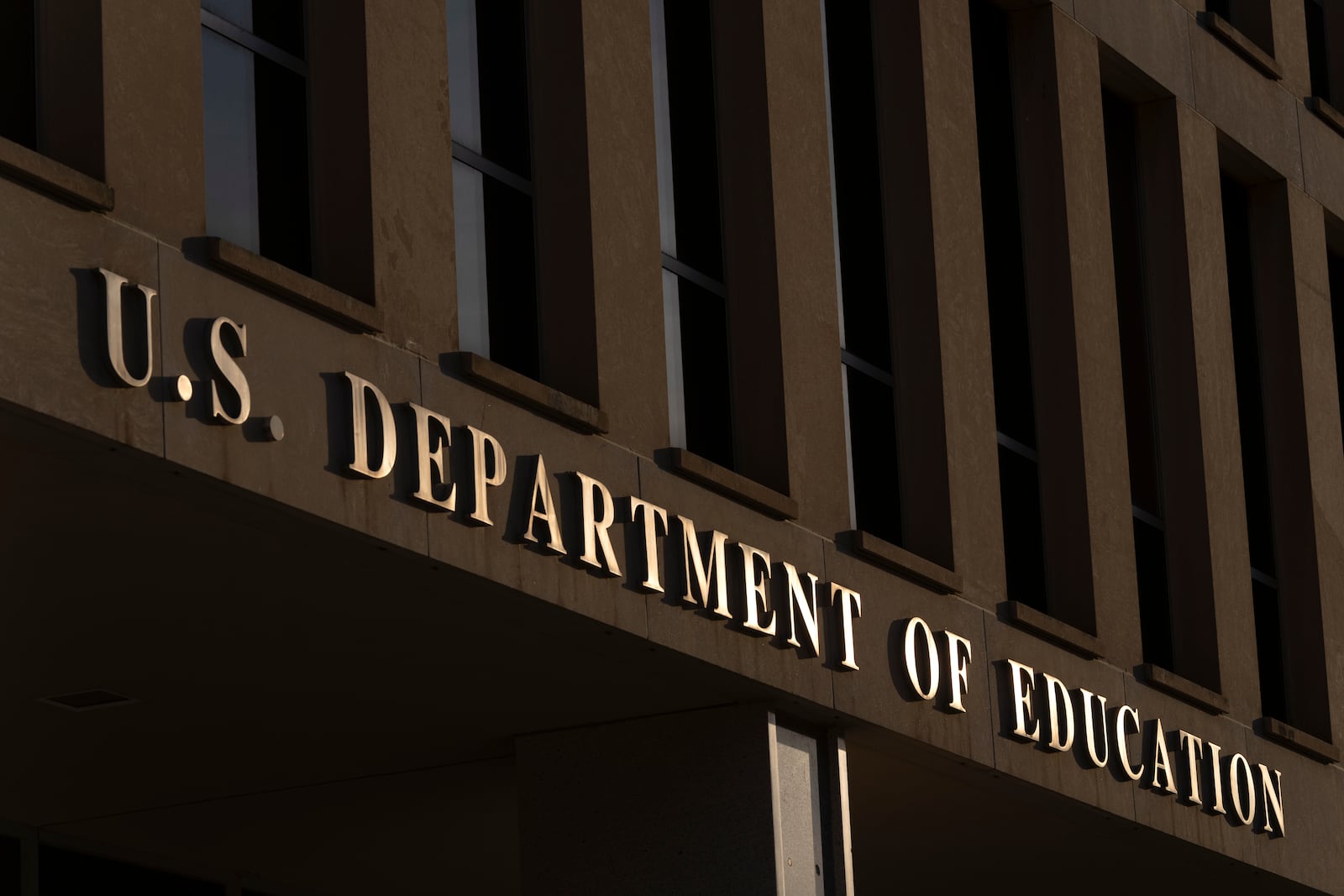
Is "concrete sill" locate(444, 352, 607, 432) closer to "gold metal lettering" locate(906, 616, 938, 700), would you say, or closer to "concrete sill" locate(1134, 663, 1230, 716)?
"gold metal lettering" locate(906, 616, 938, 700)

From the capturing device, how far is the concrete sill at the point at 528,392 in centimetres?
1340

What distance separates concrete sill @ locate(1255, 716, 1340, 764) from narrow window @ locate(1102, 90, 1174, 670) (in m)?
0.87

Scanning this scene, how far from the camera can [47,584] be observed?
12.9 m

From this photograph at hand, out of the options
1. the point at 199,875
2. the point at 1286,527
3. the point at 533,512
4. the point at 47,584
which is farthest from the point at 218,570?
the point at 1286,527

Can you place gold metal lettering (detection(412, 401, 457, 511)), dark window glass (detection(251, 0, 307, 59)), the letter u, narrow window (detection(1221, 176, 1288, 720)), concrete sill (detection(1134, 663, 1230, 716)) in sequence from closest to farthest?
the letter u
gold metal lettering (detection(412, 401, 457, 511))
dark window glass (detection(251, 0, 307, 59))
concrete sill (detection(1134, 663, 1230, 716))
narrow window (detection(1221, 176, 1288, 720))

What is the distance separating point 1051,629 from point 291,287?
24.8ft

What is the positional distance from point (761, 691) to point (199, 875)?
498cm

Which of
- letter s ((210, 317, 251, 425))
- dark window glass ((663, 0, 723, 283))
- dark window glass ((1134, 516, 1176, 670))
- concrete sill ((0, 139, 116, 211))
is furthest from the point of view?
dark window glass ((1134, 516, 1176, 670))

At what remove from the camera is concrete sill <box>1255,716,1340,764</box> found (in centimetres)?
2103

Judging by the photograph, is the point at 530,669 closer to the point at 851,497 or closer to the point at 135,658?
the point at 135,658

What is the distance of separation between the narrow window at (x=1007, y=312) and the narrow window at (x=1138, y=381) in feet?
3.99

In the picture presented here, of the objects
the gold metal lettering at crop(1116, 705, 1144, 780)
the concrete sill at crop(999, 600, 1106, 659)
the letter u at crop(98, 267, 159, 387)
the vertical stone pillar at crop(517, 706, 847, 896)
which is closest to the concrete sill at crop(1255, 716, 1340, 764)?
the gold metal lettering at crop(1116, 705, 1144, 780)

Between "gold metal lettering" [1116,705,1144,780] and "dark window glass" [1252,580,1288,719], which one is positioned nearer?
"gold metal lettering" [1116,705,1144,780]

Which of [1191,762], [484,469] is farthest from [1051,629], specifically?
[484,469]
